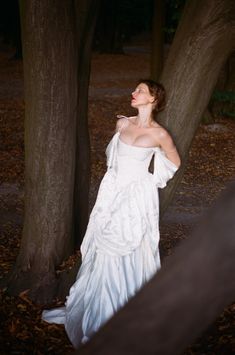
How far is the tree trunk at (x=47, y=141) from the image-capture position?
5.44 metres

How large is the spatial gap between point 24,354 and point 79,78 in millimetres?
2904

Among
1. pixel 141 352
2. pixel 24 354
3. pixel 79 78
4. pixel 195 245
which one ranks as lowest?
pixel 24 354

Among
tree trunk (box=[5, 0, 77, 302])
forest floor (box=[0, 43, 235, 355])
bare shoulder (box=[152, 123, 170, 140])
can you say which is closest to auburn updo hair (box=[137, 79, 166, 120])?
bare shoulder (box=[152, 123, 170, 140])

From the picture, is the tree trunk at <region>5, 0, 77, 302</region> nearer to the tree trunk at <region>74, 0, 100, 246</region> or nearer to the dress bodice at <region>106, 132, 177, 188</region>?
the tree trunk at <region>74, 0, 100, 246</region>

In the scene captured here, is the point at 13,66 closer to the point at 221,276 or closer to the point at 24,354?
the point at 24,354

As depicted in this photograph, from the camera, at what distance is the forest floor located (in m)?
5.38

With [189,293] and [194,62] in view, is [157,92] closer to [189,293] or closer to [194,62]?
[194,62]

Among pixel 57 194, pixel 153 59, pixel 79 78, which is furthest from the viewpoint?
pixel 153 59

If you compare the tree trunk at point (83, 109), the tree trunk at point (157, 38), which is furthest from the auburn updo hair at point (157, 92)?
the tree trunk at point (157, 38)

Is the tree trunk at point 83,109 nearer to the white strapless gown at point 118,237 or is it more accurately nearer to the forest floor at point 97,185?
the forest floor at point 97,185

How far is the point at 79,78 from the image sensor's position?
6.41 metres

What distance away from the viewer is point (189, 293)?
1.44 m

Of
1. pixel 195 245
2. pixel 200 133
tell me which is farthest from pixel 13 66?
pixel 195 245

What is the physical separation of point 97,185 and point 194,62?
5.86 meters
